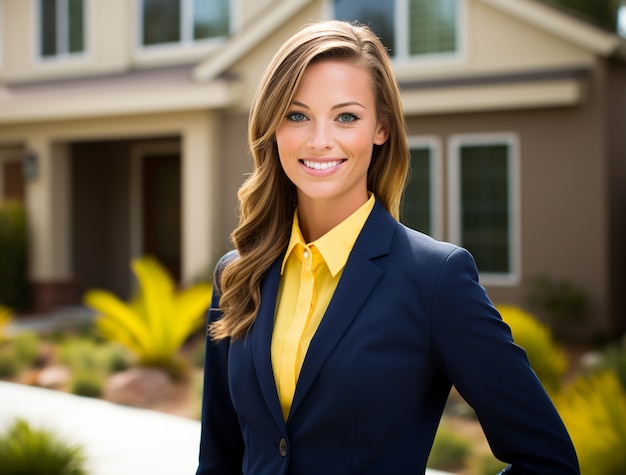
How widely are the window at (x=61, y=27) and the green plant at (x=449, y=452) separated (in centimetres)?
A: 1143

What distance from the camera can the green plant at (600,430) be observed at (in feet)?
13.5

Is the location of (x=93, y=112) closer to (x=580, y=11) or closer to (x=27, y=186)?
(x=27, y=186)

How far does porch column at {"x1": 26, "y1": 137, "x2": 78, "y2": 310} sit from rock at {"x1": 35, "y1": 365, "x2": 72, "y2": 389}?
5035 mm

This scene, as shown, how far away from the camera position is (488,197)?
427 inches

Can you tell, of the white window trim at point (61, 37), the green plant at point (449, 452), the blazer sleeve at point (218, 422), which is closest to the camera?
the blazer sleeve at point (218, 422)

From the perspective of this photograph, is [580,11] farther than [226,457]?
Yes

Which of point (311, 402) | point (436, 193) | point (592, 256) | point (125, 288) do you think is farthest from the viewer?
point (125, 288)

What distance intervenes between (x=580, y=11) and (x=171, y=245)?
14.8m

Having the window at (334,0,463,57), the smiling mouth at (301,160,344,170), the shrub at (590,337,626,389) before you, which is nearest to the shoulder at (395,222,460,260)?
the smiling mouth at (301,160,344,170)

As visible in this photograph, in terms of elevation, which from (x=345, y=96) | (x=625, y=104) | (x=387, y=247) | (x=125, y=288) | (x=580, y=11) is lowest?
(x=125, y=288)

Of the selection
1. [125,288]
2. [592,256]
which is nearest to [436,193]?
[592,256]

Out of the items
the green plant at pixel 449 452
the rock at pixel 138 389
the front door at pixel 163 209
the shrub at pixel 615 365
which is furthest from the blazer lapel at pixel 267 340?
the front door at pixel 163 209

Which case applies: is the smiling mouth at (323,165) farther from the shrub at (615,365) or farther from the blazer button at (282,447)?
the shrub at (615,365)

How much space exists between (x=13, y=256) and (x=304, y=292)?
1246 cm
